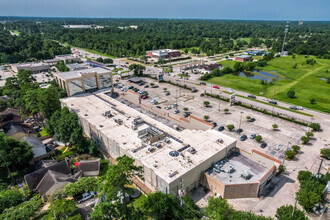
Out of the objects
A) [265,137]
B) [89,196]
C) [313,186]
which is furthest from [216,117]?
[89,196]

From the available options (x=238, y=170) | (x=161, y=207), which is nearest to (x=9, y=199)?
(x=161, y=207)

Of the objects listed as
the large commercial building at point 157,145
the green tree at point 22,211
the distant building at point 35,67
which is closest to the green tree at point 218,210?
the large commercial building at point 157,145

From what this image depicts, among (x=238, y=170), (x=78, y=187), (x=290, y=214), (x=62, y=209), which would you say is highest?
(x=290, y=214)

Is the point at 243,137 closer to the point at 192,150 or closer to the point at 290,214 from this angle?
the point at 192,150

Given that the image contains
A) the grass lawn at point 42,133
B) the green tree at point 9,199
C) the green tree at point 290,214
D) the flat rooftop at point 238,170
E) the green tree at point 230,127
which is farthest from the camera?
the green tree at point 230,127

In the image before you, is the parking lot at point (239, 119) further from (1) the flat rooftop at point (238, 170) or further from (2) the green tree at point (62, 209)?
(2) the green tree at point (62, 209)

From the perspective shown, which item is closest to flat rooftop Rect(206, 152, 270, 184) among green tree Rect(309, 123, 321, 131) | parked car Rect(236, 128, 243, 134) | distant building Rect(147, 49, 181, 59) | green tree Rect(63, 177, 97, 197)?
parked car Rect(236, 128, 243, 134)

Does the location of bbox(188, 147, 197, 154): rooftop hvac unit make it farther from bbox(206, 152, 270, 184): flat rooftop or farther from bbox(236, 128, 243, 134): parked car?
bbox(236, 128, 243, 134): parked car
